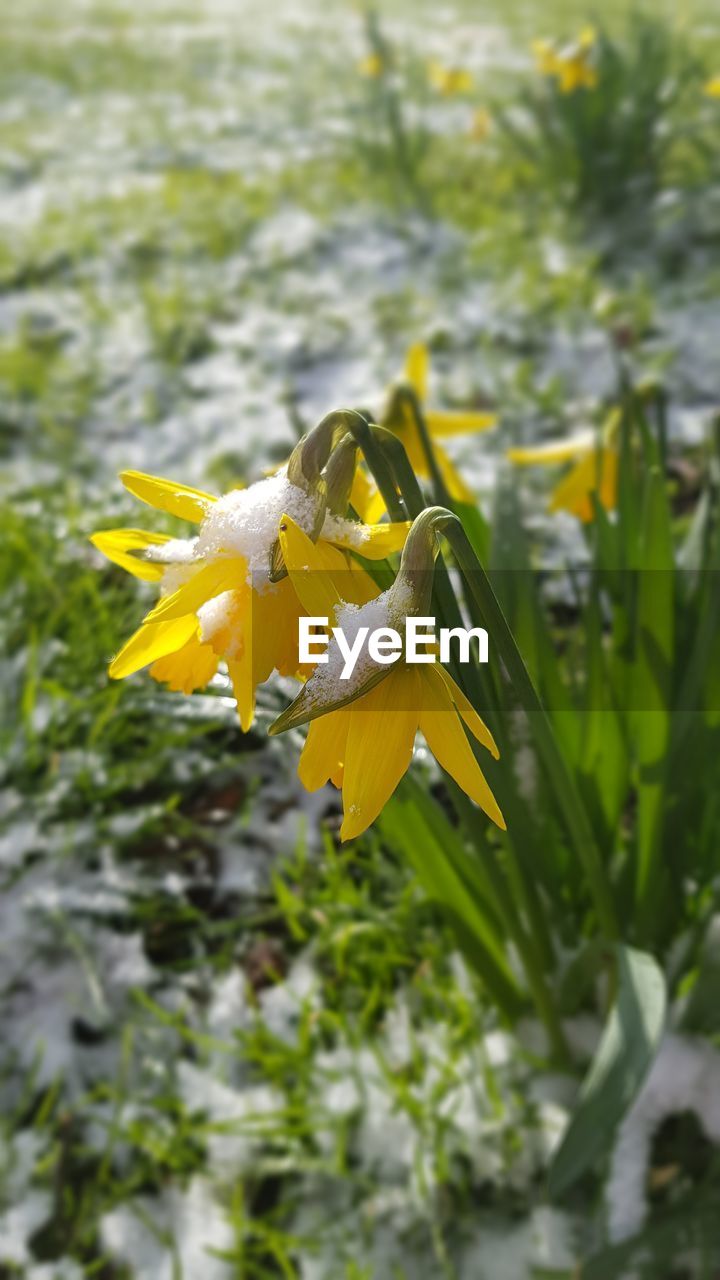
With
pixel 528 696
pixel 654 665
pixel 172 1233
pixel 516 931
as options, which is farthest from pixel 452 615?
pixel 172 1233

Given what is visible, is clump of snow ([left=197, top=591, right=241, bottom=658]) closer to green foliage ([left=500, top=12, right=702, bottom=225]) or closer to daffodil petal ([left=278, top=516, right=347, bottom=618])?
daffodil petal ([left=278, top=516, right=347, bottom=618])

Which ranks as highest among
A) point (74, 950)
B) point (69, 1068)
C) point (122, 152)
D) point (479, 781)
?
point (122, 152)

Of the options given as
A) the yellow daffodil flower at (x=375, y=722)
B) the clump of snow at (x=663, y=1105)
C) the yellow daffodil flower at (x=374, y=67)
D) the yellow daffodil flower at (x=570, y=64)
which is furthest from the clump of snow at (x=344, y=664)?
Result: the yellow daffodil flower at (x=374, y=67)

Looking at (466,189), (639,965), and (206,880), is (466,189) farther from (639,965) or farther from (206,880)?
(639,965)

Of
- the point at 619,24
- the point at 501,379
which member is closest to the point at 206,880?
the point at 501,379

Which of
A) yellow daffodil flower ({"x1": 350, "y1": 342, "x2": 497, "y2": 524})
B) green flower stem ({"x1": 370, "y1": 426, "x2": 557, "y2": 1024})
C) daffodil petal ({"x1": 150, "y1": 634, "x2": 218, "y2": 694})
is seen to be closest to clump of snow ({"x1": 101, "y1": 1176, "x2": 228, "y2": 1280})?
green flower stem ({"x1": 370, "y1": 426, "x2": 557, "y2": 1024})
